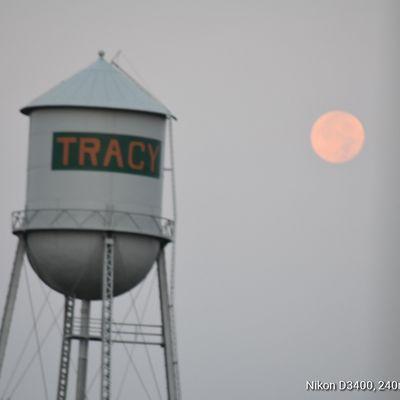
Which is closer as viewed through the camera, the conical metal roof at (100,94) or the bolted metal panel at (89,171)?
the bolted metal panel at (89,171)

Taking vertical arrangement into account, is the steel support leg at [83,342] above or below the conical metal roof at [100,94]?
below

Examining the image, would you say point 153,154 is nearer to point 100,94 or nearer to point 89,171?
point 89,171

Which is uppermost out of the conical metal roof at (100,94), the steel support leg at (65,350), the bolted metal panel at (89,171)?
the conical metal roof at (100,94)

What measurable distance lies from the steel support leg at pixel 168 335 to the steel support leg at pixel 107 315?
284 centimetres

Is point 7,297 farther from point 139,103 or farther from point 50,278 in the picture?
point 139,103

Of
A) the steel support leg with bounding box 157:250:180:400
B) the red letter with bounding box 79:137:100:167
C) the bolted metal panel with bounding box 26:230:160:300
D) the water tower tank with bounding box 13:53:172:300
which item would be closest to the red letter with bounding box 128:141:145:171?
the water tower tank with bounding box 13:53:172:300

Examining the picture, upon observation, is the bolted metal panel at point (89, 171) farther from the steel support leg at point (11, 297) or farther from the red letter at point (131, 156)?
the steel support leg at point (11, 297)

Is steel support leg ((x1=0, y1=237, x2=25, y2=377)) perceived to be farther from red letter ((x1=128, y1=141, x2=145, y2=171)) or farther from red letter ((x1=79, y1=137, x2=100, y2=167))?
red letter ((x1=128, y1=141, x2=145, y2=171))

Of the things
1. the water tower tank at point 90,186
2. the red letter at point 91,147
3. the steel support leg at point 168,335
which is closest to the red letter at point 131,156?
the water tower tank at point 90,186

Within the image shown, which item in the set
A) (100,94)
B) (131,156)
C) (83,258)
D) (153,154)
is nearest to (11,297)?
(83,258)

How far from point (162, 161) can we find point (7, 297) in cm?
724

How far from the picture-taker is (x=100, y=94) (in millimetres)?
103875

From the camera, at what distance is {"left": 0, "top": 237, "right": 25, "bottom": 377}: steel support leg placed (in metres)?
104

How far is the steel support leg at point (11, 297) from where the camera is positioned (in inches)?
4099
